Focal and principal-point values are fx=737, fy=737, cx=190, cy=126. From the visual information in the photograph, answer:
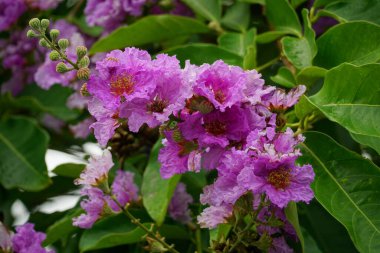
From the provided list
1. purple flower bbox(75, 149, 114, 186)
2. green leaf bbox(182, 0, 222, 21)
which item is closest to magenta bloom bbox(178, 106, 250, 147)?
purple flower bbox(75, 149, 114, 186)

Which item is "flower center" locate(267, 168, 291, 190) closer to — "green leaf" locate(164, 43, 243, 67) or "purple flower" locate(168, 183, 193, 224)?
"green leaf" locate(164, 43, 243, 67)

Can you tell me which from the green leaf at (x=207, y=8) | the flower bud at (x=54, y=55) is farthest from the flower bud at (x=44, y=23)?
the green leaf at (x=207, y=8)

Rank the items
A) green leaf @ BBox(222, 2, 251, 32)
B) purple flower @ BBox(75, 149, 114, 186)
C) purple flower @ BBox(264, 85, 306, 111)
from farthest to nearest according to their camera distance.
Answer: green leaf @ BBox(222, 2, 251, 32), purple flower @ BBox(75, 149, 114, 186), purple flower @ BBox(264, 85, 306, 111)

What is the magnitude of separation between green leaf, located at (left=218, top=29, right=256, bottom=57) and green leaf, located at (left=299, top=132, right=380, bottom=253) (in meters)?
0.34

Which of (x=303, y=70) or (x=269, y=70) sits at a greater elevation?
(x=303, y=70)

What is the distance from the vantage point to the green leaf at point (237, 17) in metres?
1.58

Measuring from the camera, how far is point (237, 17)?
5.30 ft

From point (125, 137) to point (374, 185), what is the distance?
1.98 feet

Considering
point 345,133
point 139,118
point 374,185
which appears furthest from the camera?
point 345,133

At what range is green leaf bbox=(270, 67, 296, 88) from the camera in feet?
4.06

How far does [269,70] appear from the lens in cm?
155

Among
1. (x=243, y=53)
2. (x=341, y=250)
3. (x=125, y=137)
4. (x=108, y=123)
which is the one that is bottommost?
(x=341, y=250)

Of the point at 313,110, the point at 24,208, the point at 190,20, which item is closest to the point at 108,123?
the point at 313,110

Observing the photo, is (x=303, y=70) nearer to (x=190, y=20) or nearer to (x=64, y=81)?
(x=190, y=20)
